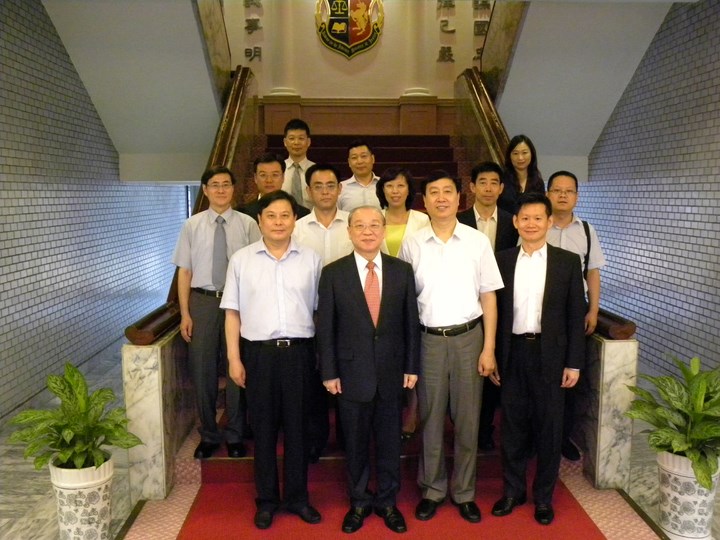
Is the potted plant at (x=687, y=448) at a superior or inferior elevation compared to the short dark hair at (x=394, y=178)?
inferior

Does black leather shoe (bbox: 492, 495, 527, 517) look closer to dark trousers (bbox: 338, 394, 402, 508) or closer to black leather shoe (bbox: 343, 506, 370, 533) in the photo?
dark trousers (bbox: 338, 394, 402, 508)

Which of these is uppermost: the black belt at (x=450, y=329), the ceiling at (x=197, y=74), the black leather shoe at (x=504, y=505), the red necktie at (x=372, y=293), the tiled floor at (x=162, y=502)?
the ceiling at (x=197, y=74)

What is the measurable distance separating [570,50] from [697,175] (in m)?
1.50

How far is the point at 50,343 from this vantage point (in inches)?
206

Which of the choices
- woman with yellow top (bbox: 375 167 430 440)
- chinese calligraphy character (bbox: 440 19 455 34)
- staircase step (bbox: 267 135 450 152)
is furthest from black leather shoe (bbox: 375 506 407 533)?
chinese calligraphy character (bbox: 440 19 455 34)

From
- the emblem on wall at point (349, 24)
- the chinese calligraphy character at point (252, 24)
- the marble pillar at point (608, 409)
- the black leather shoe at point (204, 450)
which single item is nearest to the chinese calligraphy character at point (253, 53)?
the chinese calligraphy character at point (252, 24)

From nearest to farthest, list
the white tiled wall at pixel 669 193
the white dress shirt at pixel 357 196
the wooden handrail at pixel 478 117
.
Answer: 1. the white dress shirt at pixel 357 196
2. the white tiled wall at pixel 669 193
3. the wooden handrail at pixel 478 117

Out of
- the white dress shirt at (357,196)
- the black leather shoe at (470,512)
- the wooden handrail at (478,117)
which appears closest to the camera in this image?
the black leather shoe at (470,512)

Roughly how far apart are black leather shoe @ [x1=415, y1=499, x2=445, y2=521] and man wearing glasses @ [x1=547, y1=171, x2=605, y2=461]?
33.0 inches

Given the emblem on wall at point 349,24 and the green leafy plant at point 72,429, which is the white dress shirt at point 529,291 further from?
the emblem on wall at point 349,24

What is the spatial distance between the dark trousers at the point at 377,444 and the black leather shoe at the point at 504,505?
1.67 ft

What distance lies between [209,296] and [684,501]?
2.50 meters

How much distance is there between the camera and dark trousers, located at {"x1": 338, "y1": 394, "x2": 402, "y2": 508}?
302 cm

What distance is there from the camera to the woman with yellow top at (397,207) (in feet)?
10.9
